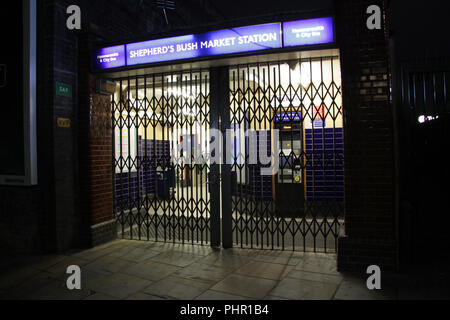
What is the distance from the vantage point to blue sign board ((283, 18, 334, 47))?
4574 mm

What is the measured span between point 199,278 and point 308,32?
12.8ft

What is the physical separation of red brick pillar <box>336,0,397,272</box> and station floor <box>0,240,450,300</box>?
1.43 feet

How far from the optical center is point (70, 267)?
15.5ft

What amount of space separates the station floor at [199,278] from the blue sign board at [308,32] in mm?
3370

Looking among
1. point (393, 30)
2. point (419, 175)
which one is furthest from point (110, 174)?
point (419, 175)

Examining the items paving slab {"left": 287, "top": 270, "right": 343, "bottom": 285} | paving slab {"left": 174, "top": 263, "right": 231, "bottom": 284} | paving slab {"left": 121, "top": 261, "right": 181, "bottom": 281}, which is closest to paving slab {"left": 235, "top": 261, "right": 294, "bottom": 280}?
paving slab {"left": 287, "top": 270, "right": 343, "bottom": 285}

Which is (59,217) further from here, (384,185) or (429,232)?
(429,232)

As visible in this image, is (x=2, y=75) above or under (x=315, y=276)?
above

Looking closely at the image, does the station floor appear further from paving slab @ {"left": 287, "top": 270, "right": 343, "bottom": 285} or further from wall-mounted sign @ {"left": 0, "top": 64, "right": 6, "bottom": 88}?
wall-mounted sign @ {"left": 0, "top": 64, "right": 6, "bottom": 88}

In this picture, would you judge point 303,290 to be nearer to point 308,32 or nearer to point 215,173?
point 215,173

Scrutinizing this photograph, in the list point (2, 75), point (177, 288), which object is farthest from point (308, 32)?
point (2, 75)

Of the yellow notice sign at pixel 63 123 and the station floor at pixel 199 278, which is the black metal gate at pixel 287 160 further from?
the yellow notice sign at pixel 63 123

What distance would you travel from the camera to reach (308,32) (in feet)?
15.2
